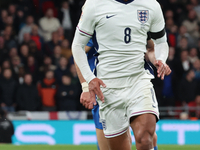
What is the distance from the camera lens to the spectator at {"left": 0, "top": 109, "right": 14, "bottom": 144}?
30.7 feet

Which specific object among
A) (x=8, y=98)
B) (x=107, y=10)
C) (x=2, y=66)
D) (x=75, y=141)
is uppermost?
(x=107, y=10)

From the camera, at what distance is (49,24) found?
12.5m

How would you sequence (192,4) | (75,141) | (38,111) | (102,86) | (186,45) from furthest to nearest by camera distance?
(192,4)
(186,45)
(38,111)
(75,141)
(102,86)

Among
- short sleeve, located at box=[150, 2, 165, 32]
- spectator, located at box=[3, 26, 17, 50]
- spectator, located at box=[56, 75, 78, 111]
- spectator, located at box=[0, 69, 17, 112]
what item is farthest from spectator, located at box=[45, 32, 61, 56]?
short sleeve, located at box=[150, 2, 165, 32]

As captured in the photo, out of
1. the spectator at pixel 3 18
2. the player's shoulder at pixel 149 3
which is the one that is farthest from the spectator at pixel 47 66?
the player's shoulder at pixel 149 3

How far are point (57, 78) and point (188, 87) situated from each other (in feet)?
11.4

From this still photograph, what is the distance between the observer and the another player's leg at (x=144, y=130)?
12.5ft

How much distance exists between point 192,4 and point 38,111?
6.44 m

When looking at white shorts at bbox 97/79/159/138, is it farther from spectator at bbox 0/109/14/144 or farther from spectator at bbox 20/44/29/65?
spectator at bbox 20/44/29/65

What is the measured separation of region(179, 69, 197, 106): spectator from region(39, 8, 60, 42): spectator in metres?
4.12

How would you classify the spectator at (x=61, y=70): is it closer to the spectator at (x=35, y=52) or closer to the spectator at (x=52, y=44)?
the spectator at (x=35, y=52)

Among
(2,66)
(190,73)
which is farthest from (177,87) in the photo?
(2,66)

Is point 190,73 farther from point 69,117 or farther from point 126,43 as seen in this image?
point 126,43

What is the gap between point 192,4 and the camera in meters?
13.7
